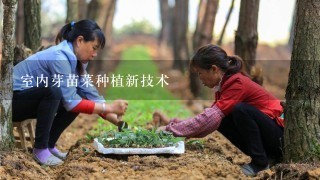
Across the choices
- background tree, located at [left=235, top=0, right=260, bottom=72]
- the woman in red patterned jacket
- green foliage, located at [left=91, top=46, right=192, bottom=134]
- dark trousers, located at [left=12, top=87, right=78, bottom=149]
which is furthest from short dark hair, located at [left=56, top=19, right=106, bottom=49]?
background tree, located at [left=235, top=0, right=260, bottom=72]

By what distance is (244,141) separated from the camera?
523 centimetres

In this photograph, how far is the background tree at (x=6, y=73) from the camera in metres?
5.11

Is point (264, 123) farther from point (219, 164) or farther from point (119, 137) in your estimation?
point (119, 137)

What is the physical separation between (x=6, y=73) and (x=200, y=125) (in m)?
1.71

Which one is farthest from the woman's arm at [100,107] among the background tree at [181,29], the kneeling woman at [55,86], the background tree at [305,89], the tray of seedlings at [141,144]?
the background tree at [181,29]

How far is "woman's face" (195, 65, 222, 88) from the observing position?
5.23m

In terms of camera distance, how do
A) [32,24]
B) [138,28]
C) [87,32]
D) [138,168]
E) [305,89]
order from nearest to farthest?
[138,168], [305,89], [87,32], [32,24], [138,28]

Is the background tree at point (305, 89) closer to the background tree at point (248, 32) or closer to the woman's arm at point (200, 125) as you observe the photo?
the woman's arm at point (200, 125)

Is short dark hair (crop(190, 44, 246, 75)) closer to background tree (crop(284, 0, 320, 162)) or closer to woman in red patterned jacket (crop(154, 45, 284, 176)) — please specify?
woman in red patterned jacket (crop(154, 45, 284, 176))

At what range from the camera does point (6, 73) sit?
203 inches

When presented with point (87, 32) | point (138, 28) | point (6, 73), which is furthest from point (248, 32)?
point (138, 28)

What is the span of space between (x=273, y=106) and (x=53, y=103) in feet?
6.35

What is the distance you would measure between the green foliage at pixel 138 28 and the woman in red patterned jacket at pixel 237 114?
5812cm

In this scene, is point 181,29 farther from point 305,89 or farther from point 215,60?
point 305,89
